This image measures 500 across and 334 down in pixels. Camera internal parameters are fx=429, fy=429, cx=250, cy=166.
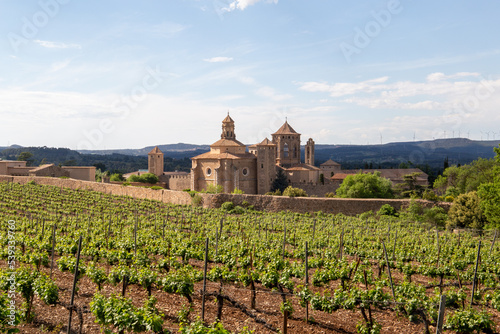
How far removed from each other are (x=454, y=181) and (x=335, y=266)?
1963 inches

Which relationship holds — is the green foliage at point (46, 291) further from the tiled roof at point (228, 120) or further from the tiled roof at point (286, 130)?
the tiled roof at point (286, 130)

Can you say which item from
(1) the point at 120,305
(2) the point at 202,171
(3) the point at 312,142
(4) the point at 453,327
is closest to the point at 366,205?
(2) the point at 202,171

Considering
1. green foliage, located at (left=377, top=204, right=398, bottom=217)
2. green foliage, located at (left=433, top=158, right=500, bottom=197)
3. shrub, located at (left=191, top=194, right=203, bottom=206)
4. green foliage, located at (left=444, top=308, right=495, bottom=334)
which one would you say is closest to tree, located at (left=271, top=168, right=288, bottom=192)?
shrub, located at (left=191, top=194, right=203, bottom=206)

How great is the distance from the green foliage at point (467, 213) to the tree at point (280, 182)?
23.6 m

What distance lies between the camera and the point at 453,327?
802 centimetres

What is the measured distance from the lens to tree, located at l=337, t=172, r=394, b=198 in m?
42.8

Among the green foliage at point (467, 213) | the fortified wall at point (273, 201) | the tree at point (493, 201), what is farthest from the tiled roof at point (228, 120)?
the tree at point (493, 201)

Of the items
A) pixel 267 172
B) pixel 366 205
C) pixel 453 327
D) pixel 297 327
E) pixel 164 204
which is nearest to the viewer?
pixel 453 327

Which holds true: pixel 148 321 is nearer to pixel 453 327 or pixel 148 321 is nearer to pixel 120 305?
pixel 120 305

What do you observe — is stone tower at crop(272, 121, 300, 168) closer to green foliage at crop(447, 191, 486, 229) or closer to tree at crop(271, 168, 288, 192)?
tree at crop(271, 168, 288, 192)

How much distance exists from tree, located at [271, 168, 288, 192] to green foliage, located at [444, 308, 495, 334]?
4168 cm

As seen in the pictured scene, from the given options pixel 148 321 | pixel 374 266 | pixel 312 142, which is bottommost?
pixel 374 266

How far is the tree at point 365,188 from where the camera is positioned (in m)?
42.8

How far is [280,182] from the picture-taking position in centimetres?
5069
